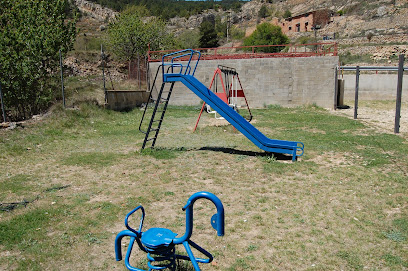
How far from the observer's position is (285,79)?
18.5 meters

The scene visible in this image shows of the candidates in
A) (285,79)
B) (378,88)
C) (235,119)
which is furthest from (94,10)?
(235,119)

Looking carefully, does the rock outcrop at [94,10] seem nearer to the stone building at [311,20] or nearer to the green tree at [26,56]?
the stone building at [311,20]

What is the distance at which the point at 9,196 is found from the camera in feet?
18.1

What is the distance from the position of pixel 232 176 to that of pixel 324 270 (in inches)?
132

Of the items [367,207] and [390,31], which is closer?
[367,207]

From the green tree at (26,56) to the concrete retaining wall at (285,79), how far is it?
27.2ft

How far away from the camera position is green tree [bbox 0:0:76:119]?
39.5 feet

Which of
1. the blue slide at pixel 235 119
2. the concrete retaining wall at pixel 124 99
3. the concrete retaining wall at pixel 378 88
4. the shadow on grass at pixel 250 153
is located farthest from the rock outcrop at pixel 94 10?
the shadow on grass at pixel 250 153

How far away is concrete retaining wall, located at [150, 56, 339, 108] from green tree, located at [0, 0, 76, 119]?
27.2 ft

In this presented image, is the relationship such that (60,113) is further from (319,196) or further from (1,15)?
(319,196)

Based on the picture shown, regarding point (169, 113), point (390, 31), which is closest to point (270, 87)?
point (169, 113)

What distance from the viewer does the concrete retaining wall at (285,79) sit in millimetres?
17891

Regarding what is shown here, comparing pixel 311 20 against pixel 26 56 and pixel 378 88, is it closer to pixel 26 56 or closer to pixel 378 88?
pixel 378 88

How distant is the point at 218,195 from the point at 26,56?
425 inches
